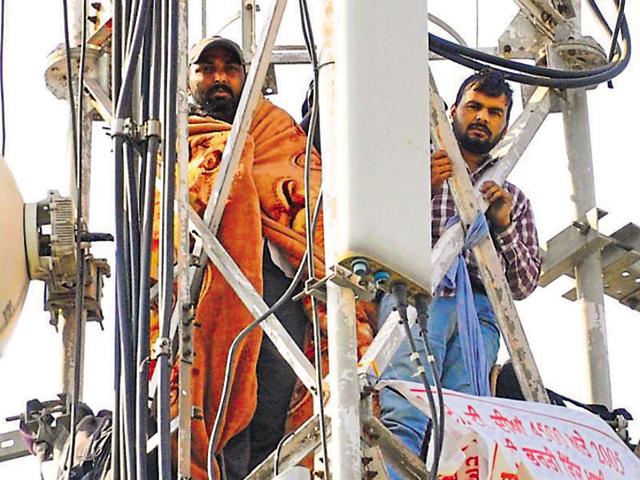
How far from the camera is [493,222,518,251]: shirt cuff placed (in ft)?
23.2

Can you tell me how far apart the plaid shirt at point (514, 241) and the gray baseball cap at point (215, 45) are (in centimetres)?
88

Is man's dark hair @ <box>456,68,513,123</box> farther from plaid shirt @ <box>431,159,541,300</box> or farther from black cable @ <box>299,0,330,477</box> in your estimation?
black cable @ <box>299,0,330,477</box>

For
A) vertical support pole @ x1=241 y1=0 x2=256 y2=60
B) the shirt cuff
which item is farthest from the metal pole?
vertical support pole @ x1=241 y1=0 x2=256 y2=60

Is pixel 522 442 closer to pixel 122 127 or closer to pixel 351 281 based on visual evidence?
pixel 351 281

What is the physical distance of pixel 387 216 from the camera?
5133 mm

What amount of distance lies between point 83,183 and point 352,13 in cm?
225

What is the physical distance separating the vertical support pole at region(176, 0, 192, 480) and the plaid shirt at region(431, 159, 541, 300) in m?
1.01

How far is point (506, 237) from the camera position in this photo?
23.3ft

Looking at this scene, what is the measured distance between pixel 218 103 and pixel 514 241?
1137 millimetres

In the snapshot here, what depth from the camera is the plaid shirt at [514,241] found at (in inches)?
279

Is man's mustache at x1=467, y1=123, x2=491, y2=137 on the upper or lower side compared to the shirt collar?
upper

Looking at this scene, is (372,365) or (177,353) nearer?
(372,365)

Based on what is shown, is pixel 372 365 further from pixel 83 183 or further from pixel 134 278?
pixel 83 183

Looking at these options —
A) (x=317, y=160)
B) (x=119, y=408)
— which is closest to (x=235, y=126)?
(x=317, y=160)
